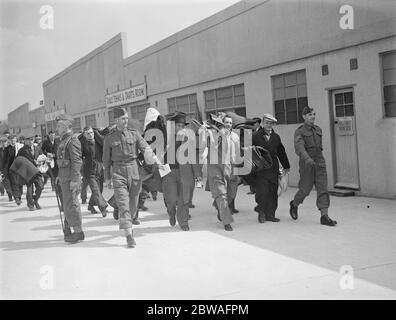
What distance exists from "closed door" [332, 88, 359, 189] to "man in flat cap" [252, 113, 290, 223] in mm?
2546

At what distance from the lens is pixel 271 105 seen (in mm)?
12094

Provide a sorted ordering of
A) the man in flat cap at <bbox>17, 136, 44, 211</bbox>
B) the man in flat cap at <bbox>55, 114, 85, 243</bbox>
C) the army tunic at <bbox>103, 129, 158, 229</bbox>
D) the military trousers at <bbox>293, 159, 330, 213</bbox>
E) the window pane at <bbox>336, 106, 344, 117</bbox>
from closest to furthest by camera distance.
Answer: the army tunic at <bbox>103, 129, 158, 229</bbox>, the man in flat cap at <bbox>55, 114, 85, 243</bbox>, the military trousers at <bbox>293, 159, 330, 213</bbox>, the window pane at <bbox>336, 106, 344, 117</bbox>, the man in flat cap at <bbox>17, 136, 44, 211</bbox>

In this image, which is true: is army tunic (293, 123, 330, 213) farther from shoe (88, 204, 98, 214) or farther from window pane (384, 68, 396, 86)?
shoe (88, 204, 98, 214)

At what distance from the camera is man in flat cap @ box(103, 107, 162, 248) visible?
6691 millimetres

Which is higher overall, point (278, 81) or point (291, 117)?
point (278, 81)

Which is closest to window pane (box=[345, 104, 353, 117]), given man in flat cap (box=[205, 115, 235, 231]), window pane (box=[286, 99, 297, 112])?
window pane (box=[286, 99, 297, 112])

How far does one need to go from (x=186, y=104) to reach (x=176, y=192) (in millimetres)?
9087

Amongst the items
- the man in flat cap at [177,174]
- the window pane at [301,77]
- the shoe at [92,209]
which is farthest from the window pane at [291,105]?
the shoe at [92,209]

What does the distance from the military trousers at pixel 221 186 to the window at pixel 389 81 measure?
3.59 meters

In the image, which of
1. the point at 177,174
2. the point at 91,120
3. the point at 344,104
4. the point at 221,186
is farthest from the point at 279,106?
the point at 91,120

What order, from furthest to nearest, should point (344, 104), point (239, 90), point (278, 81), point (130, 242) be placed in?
point (239, 90) < point (278, 81) < point (344, 104) < point (130, 242)

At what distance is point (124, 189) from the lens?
6723mm

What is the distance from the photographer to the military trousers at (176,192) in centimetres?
762

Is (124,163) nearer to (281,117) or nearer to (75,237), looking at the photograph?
(75,237)
